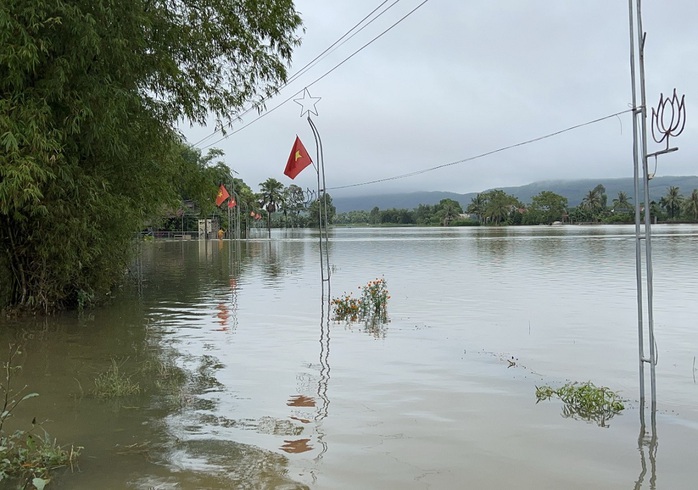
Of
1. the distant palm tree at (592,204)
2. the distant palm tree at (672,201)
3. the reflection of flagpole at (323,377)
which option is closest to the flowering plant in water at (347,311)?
the reflection of flagpole at (323,377)

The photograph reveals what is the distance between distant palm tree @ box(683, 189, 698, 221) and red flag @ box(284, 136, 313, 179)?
13074 cm

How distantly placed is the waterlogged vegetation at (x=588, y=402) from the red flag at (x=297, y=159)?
11703 millimetres

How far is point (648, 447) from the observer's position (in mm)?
5527

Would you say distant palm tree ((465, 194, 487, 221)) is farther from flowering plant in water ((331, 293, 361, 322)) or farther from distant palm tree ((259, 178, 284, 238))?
flowering plant in water ((331, 293, 361, 322))

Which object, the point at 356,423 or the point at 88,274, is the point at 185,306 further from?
the point at 356,423

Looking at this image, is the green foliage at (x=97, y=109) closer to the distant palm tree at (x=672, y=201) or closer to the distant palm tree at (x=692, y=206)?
the distant palm tree at (x=692, y=206)

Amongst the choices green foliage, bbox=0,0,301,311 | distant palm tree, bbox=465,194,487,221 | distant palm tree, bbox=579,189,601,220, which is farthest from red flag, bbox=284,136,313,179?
distant palm tree, bbox=465,194,487,221

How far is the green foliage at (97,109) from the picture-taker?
9430 millimetres

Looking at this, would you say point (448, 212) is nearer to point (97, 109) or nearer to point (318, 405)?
point (97, 109)

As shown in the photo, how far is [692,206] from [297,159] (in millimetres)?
132572

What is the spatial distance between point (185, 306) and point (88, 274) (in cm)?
223

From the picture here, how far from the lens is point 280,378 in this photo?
7.96 meters

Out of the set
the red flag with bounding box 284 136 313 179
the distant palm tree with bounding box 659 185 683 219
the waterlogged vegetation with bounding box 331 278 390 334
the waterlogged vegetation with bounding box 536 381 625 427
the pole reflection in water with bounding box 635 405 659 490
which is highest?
the distant palm tree with bounding box 659 185 683 219

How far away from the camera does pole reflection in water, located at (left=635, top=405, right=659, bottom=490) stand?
484cm
